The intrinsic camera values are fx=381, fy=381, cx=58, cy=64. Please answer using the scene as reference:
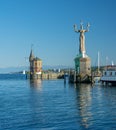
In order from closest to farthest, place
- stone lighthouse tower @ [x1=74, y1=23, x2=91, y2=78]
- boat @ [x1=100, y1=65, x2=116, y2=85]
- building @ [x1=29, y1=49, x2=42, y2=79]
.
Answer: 1. boat @ [x1=100, y1=65, x2=116, y2=85]
2. stone lighthouse tower @ [x1=74, y1=23, x2=91, y2=78]
3. building @ [x1=29, y1=49, x2=42, y2=79]

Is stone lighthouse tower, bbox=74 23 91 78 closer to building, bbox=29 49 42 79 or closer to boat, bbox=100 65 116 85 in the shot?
boat, bbox=100 65 116 85

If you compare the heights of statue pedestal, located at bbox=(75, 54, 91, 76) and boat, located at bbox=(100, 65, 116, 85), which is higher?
statue pedestal, located at bbox=(75, 54, 91, 76)

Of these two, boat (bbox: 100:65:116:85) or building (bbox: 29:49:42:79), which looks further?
building (bbox: 29:49:42:79)

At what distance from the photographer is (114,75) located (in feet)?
316

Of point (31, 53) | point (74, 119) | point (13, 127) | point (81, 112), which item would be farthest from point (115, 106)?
point (31, 53)

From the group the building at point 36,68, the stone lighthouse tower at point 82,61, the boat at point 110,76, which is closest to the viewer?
the boat at point 110,76

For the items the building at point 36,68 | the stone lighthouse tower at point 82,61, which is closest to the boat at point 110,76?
the stone lighthouse tower at point 82,61

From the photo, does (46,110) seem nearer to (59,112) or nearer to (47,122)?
(59,112)

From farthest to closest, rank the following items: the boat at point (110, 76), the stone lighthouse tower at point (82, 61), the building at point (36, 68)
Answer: the building at point (36, 68) < the stone lighthouse tower at point (82, 61) < the boat at point (110, 76)

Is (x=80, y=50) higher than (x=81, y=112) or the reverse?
higher

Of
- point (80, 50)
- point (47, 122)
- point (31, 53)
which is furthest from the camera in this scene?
point (31, 53)

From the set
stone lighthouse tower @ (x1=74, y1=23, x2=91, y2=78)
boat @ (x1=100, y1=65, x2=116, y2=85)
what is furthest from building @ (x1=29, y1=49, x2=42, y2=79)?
boat @ (x1=100, y1=65, x2=116, y2=85)

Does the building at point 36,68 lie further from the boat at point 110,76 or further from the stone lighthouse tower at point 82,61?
the boat at point 110,76

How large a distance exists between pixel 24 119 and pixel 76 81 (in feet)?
238
